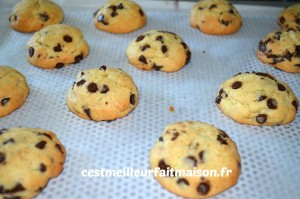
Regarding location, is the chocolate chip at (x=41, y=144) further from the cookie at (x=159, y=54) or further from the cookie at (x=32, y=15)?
the cookie at (x=32, y=15)

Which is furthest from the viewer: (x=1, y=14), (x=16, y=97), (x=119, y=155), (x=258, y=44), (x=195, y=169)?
(x=1, y=14)

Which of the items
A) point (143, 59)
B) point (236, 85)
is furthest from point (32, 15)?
point (236, 85)

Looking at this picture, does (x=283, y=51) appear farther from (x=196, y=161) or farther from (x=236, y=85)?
(x=196, y=161)

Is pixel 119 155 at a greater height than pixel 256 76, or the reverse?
pixel 256 76

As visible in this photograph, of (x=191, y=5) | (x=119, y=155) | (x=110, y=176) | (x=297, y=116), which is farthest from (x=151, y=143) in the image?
(x=191, y=5)

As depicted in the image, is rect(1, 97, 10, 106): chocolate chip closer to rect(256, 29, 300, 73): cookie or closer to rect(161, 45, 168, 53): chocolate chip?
rect(161, 45, 168, 53): chocolate chip

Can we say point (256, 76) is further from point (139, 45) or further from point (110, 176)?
point (110, 176)

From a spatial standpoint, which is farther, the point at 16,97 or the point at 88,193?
the point at 16,97

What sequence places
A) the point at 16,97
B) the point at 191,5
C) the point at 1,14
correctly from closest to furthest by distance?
the point at 16,97 < the point at 1,14 < the point at 191,5
